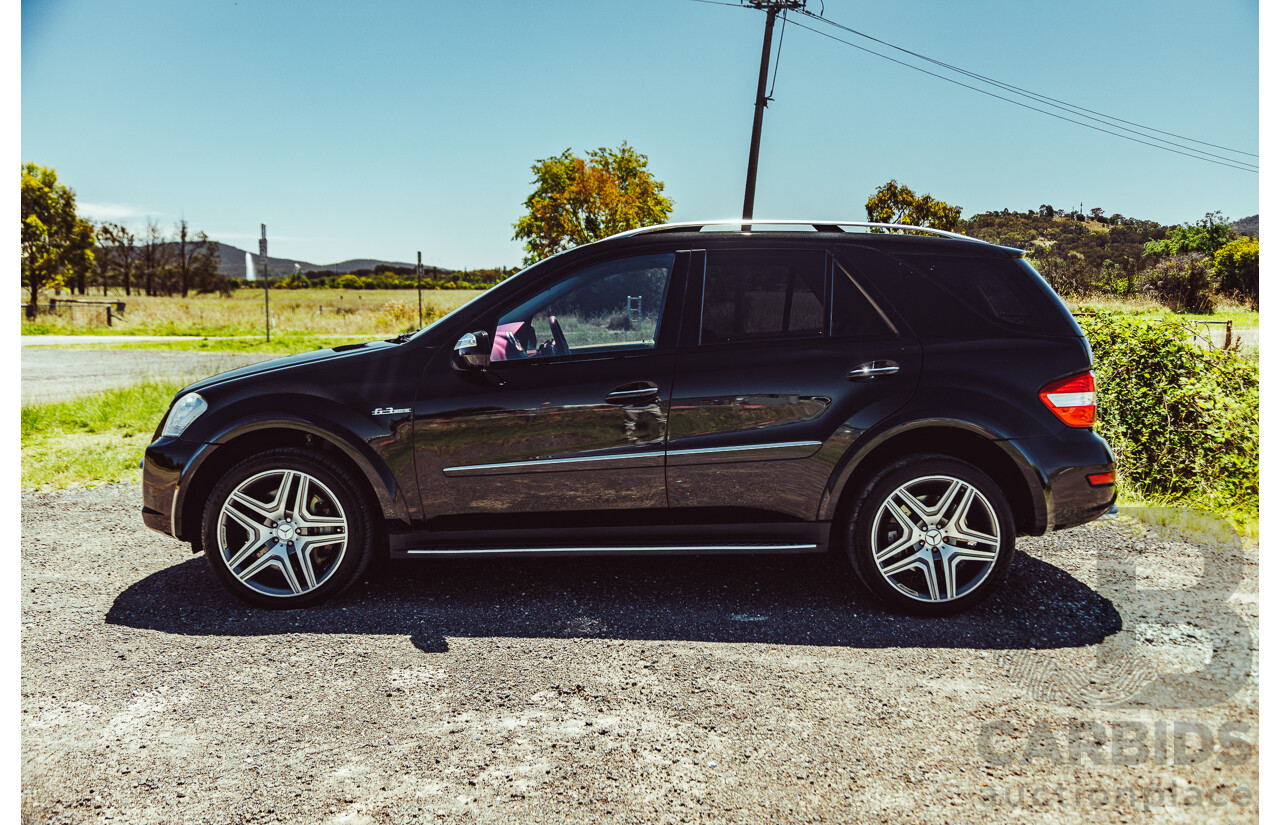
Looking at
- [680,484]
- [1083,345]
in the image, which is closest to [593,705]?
[680,484]

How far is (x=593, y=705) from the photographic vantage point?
303 cm

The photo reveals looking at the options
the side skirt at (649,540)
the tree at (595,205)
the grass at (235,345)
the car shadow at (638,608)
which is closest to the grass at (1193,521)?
the car shadow at (638,608)

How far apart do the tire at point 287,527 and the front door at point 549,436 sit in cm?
42

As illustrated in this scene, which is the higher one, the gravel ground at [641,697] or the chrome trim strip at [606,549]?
the chrome trim strip at [606,549]

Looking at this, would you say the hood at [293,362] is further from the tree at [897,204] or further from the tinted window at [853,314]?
the tree at [897,204]

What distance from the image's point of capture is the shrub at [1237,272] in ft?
117

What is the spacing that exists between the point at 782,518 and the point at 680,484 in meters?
0.53

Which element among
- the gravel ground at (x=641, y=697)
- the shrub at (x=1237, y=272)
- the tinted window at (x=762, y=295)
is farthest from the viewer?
the shrub at (x=1237, y=272)

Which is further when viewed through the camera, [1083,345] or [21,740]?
[1083,345]

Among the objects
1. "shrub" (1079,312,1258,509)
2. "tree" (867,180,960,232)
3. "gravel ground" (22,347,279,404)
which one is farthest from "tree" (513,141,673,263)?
"shrub" (1079,312,1258,509)

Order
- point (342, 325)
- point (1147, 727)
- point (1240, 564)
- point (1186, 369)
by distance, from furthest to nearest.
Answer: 1. point (342, 325)
2. point (1186, 369)
3. point (1240, 564)
4. point (1147, 727)

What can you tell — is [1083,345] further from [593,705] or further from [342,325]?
[342,325]

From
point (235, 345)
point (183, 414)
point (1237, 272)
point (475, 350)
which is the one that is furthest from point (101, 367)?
point (1237, 272)

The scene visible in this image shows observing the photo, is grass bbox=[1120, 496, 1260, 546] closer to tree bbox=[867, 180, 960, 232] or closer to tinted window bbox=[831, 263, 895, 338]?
tinted window bbox=[831, 263, 895, 338]
